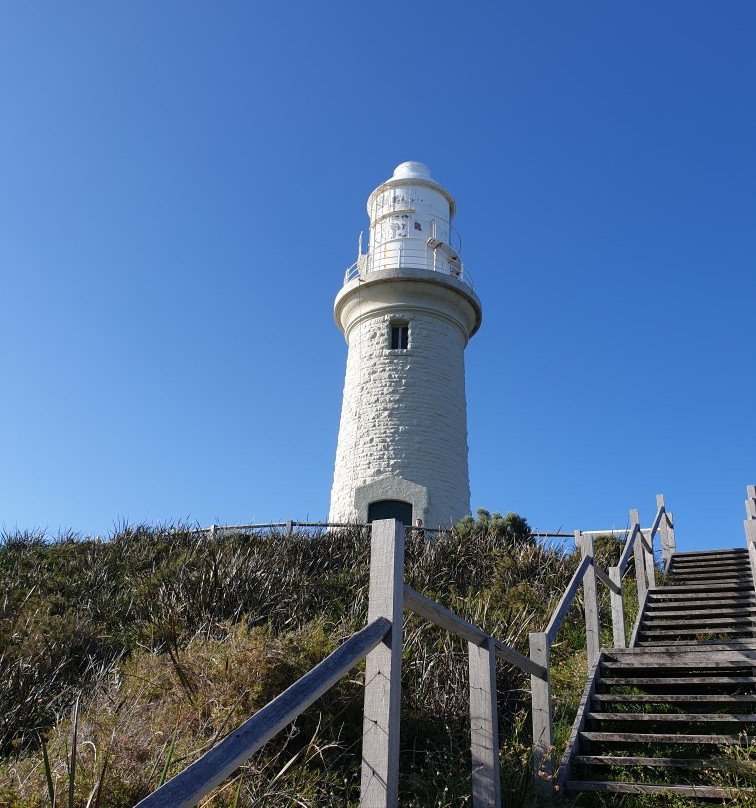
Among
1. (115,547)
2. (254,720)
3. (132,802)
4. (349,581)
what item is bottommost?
(132,802)

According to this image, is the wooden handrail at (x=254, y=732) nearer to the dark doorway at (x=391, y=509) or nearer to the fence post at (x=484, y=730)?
the fence post at (x=484, y=730)

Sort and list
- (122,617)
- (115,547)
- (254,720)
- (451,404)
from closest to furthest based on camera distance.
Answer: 1. (254,720)
2. (122,617)
3. (115,547)
4. (451,404)

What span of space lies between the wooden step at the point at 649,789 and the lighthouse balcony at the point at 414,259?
15413mm

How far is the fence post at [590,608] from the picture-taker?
6254mm

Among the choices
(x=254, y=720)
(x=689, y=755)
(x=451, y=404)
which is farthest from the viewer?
(x=451, y=404)

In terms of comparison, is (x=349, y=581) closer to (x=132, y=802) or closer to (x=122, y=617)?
(x=122, y=617)

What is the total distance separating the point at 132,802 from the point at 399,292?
15.4m

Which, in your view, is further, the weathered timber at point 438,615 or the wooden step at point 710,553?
the wooden step at point 710,553

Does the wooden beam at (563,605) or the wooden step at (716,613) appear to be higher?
the wooden step at (716,613)

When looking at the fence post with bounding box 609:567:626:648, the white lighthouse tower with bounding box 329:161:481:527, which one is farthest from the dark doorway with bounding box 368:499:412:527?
the fence post with bounding box 609:567:626:648

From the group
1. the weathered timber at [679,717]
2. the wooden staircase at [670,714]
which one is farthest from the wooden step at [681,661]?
the weathered timber at [679,717]

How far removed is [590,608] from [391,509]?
9.99m

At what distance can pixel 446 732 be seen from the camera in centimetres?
502

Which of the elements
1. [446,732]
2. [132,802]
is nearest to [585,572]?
[446,732]
